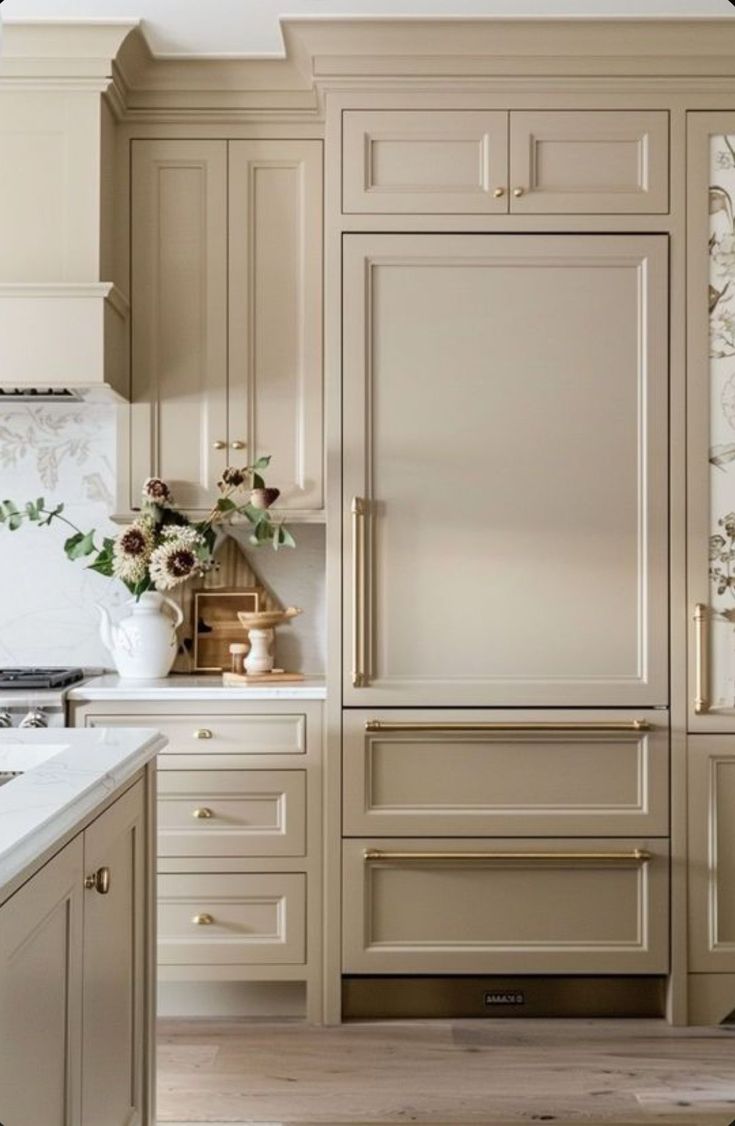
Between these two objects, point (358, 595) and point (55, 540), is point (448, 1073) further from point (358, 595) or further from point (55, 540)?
point (55, 540)

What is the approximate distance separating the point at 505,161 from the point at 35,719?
6.24 feet

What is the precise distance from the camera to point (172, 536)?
120 inches

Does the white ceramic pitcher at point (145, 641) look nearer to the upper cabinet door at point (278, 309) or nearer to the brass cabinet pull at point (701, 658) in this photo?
the upper cabinet door at point (278, 309)

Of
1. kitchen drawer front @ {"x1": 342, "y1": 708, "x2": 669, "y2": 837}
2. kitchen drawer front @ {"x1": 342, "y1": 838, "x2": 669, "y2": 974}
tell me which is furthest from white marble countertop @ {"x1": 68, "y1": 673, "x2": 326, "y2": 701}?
kitchen drawer front @ {"x1": 342, "y1": 838, "x2": 669, "y2": 974}

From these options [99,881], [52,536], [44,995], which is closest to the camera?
[44,995]

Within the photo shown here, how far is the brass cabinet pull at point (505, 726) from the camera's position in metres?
2.93

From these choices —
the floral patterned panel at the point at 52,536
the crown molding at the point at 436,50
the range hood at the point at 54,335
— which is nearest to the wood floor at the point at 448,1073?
the floral patterned panel at the point at 52,536

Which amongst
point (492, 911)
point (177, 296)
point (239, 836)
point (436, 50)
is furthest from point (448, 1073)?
point (436, 50)

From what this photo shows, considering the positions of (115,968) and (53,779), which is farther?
(115,968)

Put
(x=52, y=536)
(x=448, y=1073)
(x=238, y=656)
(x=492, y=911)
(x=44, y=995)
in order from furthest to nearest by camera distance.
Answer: (x=52, y=536), (x=238, y=656), (x=492, y=911), (x=448, y=1073), (x=44, y=995)

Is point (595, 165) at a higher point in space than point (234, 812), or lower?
higher

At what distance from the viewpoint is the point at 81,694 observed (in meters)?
2.94

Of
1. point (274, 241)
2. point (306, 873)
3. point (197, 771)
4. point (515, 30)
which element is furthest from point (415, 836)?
point (515, 30)

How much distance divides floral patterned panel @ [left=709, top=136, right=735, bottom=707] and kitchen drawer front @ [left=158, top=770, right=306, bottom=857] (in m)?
1.17
